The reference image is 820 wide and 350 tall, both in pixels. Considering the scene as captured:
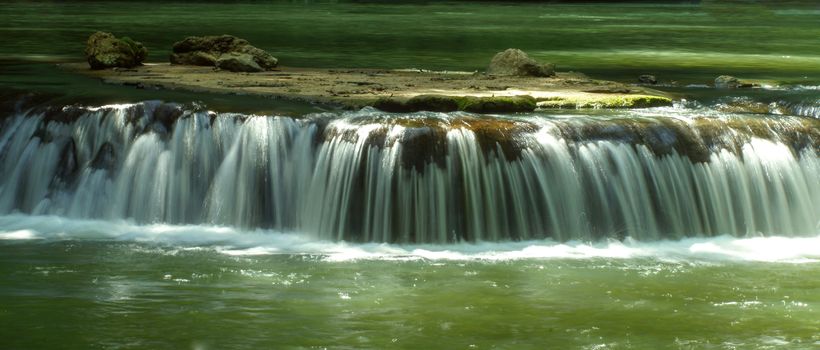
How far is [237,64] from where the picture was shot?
79.2ft

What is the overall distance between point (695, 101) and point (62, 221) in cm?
917

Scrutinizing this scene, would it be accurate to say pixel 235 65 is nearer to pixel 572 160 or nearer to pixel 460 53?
pixel 572 160

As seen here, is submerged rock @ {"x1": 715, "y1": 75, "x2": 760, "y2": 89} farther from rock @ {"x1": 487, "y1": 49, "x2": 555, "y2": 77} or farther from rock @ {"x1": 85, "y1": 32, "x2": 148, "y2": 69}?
rock @ {"x1": 85, "y1": 32, "x2": 148, "y2": 69}

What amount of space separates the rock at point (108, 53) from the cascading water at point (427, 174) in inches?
244

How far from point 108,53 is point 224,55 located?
188 centimetres

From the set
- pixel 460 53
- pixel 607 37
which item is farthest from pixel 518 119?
pixel 607 37

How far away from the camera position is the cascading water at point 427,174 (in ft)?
52.8

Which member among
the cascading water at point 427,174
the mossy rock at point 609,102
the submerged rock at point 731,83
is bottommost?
the cascading water at point 427,174

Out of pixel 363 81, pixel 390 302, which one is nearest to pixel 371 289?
pixel 390 302

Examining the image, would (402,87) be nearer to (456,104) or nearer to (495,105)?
(456,104)

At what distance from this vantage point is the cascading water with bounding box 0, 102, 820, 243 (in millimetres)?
16094

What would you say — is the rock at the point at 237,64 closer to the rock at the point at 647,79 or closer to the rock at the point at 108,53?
the rock at the point at 108,53

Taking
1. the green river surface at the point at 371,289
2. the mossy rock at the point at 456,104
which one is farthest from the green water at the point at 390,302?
the mossy rock at the point at 456,104

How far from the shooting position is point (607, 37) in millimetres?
46062
